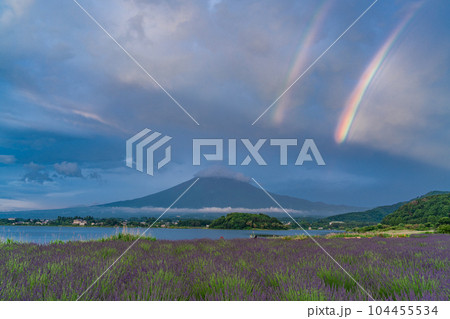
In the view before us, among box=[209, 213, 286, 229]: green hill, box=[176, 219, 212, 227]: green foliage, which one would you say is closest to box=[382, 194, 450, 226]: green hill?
box=[209, 213, 286, 229]: green hill

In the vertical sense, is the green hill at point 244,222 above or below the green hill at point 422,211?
below

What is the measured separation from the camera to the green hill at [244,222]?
2189 inches

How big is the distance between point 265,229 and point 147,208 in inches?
1149

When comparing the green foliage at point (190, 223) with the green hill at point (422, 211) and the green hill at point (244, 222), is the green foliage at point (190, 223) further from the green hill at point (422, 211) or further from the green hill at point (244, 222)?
the green hill at point (422, 211)

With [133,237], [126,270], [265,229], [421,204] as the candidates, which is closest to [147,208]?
[265,229]

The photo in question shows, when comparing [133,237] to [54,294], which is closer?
[54,294]

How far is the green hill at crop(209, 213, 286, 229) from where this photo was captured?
182ft

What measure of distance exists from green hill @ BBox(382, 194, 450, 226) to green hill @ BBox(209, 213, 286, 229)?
1943 cm

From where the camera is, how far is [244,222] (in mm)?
55625

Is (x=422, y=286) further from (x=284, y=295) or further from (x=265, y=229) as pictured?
(x=265, y=229)

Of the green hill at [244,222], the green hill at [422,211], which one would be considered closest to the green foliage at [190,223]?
the green hill at [244,222]

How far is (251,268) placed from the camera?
4207 mm

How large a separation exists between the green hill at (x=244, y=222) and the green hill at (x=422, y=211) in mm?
19434

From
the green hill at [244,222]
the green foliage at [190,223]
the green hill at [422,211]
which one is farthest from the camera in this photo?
the green hill at [244,222]
